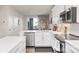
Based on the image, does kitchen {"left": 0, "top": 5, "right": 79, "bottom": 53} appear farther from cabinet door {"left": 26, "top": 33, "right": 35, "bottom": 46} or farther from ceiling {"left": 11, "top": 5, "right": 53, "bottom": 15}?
cabinet door {"left": 26, "top": 33, "right": 35, "bottom": 46}

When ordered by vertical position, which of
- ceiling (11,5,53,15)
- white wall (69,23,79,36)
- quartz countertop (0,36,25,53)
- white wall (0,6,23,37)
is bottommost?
quartz countertop (0,36,25,53)

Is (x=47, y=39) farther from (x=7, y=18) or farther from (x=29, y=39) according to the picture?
(x=7, y=18)

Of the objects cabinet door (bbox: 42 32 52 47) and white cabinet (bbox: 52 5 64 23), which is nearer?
white cabinet (bbox: 52 5 64 23)

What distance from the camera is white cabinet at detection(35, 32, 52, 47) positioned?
365 centimetres

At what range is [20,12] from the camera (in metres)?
2.20

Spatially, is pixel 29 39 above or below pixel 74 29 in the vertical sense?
below

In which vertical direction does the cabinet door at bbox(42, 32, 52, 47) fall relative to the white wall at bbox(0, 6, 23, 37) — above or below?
below

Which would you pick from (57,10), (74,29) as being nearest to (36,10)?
(57,10)

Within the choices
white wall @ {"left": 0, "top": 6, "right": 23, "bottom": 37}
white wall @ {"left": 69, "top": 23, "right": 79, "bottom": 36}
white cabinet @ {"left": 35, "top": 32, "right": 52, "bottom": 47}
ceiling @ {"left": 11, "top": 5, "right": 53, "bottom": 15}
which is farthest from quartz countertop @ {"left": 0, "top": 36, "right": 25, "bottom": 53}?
white cabinet @ {"left": 35, "top": 32, "right": 52, "bottom": 47}

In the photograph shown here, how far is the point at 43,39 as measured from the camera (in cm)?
386
